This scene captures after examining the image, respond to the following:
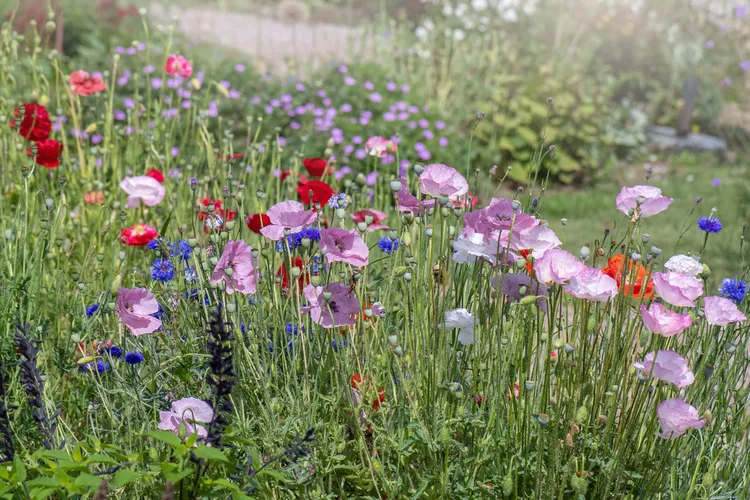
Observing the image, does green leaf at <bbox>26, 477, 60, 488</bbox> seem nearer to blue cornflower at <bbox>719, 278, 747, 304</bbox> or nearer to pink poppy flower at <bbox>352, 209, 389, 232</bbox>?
pink poppy flower at <bbox>352, 209, 389, 232</bbox>

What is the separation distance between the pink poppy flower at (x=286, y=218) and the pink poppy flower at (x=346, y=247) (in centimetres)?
5

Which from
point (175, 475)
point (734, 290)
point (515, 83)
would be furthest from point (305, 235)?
point (515, 83)

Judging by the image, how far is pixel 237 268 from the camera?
1896mm

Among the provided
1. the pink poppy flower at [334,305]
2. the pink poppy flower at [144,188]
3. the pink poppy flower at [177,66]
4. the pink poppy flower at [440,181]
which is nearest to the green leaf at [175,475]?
the pink poppy flower at [334,305]

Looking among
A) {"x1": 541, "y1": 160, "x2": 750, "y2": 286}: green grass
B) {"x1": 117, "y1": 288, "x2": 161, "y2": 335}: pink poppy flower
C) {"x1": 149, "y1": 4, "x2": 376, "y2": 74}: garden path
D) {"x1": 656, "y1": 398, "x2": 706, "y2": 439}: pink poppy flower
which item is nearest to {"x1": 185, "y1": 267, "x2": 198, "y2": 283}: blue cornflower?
{"x1": 117, "y1": 288, "x2": 161, "y2": 335}: pink poppy flower

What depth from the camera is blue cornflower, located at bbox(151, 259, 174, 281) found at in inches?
85.4

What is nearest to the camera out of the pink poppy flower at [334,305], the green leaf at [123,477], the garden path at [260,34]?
the green leaf at [123,477]

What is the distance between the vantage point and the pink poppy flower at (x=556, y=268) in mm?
1633

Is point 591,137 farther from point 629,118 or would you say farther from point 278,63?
point 278,63

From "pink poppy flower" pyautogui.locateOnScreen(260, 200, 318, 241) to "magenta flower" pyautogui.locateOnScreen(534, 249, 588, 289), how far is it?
0.53m

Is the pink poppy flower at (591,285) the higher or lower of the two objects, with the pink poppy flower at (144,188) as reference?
higher

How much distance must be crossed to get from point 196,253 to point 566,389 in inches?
39.1

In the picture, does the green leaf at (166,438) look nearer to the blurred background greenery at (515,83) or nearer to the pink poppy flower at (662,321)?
the pink poppy flower at (662,321)

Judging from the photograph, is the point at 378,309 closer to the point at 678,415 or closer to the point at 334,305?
the point at 334,305
